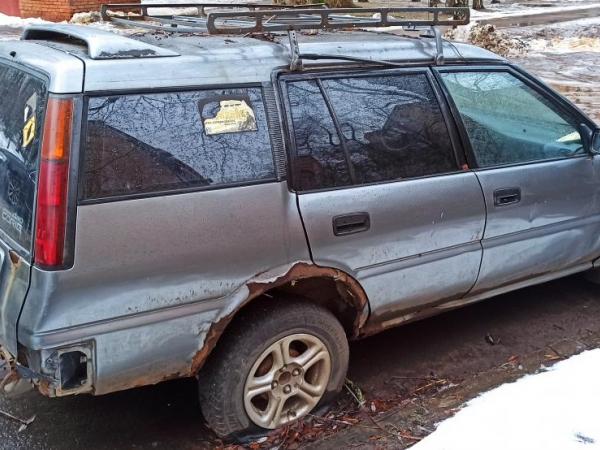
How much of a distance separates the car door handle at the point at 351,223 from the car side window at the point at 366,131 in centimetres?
16

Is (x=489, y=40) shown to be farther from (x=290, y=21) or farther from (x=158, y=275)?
(x=158, y=275)

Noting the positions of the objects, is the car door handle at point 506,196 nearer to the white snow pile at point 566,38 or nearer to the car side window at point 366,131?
the car side window at point 366,131

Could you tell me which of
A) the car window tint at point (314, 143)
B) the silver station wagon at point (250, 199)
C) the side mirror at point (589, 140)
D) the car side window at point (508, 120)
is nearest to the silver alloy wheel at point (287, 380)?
the silver station wagon at point (250, 199)

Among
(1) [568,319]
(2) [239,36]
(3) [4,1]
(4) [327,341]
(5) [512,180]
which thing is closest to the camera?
(4) [327,341]

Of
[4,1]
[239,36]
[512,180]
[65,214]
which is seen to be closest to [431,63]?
[512,180]

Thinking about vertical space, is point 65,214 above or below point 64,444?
above

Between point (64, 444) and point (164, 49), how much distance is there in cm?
196

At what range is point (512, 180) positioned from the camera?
3.77m

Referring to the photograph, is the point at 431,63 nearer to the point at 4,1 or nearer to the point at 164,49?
the point at 164,49

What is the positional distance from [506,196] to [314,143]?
1251 mm

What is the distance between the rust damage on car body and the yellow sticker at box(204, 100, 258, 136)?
67cm

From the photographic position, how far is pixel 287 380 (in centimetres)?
319

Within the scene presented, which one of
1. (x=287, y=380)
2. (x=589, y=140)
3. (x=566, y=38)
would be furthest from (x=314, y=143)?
(x=566, y=38)

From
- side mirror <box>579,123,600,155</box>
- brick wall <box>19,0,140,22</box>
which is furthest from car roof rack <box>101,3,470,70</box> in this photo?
brick wall <box>19,0,140,22</box>
